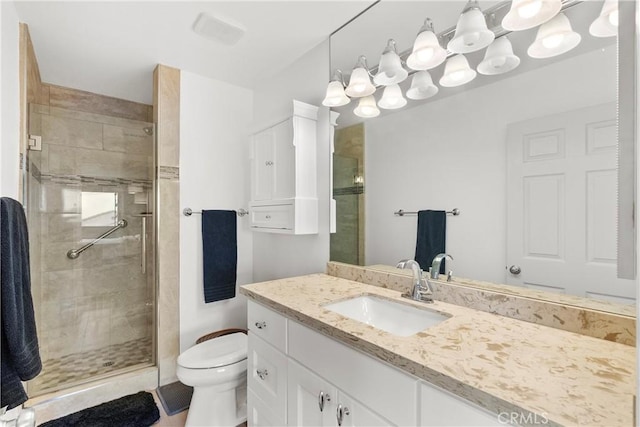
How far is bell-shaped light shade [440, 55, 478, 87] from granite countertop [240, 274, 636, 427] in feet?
3.06

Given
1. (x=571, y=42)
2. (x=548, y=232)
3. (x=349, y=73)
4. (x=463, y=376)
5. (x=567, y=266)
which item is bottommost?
(x=463, y=376)

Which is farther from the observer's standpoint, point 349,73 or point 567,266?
point 349,73

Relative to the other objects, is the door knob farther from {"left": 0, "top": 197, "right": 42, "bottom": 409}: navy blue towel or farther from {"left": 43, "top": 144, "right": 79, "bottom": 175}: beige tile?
{"left": 43, "top": 144, "right": 79, "bottom": 175}: beige tile

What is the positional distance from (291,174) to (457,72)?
1.05 metres

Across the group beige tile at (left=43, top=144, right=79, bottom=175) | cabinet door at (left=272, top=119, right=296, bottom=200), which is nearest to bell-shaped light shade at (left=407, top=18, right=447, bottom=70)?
cabinet door at (left=272, top=119, right=296, bottom=200)

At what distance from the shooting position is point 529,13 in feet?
3.32

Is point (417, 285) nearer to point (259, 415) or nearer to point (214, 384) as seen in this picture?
point (259, 415)

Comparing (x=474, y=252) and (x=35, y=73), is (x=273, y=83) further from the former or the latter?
(x=474, y=252)

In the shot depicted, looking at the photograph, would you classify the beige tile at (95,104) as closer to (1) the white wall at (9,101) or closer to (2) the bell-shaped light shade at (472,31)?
(1) the white wall at (9,101)

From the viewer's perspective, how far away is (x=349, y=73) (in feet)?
5.67

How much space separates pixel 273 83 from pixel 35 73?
63.5 inches

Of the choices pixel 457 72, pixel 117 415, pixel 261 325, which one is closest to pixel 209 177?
pixel 261 325

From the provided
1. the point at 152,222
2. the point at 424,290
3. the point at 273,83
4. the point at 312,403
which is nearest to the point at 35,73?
the point at 152,222

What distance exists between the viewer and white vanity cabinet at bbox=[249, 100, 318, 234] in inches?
71.9
